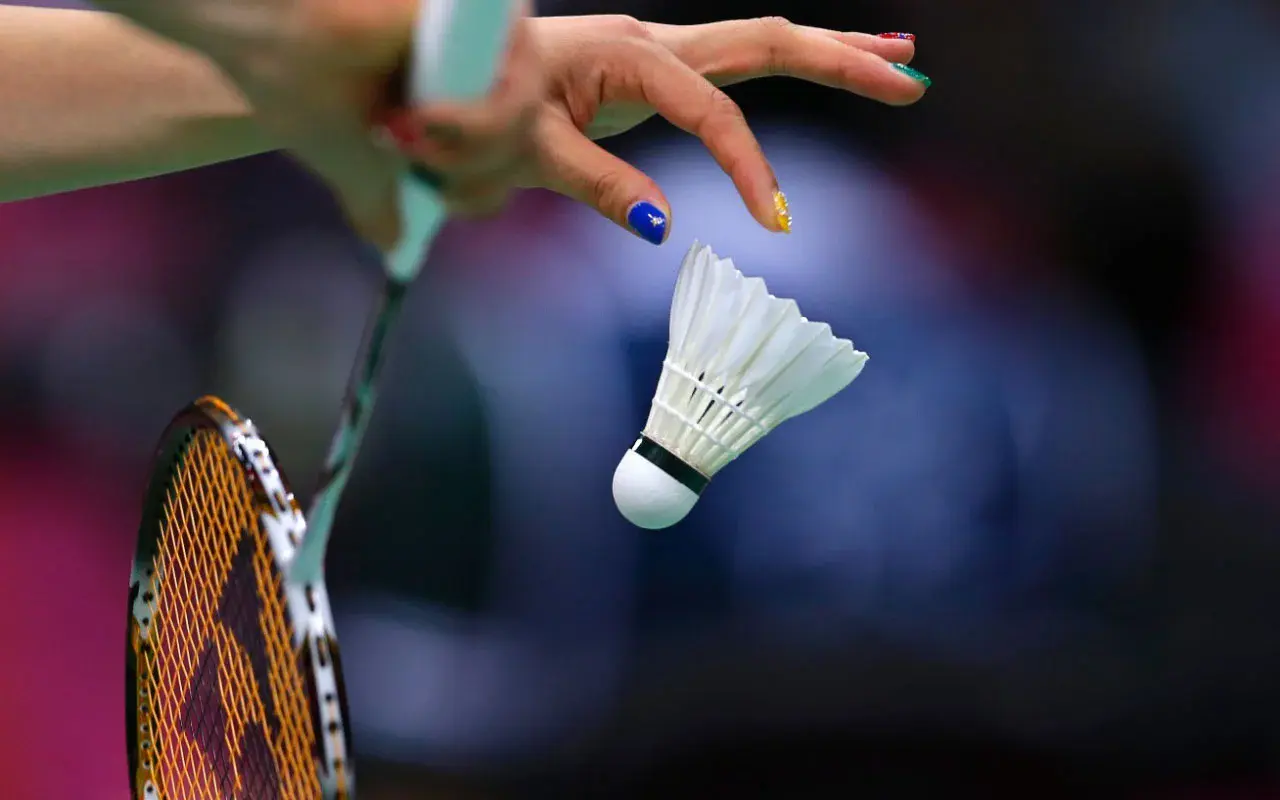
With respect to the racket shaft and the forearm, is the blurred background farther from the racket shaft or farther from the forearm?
the racket shaft

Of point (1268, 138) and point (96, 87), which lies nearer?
point (96, 87)

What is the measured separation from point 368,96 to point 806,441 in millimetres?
1115

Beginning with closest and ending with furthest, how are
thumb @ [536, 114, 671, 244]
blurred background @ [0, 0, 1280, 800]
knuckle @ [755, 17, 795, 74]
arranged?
1. thumb @ [536, 114, 671, 244]
2. knuckle @ [755, 17, 795, 74]
3. blurred background @ [0, 0, 1280, 800]

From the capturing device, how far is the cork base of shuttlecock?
78 centimetres

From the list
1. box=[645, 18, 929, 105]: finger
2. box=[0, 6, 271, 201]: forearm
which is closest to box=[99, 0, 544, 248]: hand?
box=[0, 6, 271, 201]: forearm

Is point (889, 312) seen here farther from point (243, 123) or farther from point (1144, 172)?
point (243, 123)

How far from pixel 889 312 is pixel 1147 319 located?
31cm

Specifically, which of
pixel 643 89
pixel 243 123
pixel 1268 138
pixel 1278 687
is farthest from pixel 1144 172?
pixel 243 123

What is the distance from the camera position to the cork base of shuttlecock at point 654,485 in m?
0.78

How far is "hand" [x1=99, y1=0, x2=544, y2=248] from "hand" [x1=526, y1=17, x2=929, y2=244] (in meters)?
0.05

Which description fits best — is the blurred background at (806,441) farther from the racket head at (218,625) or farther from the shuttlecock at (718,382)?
the racket head at (218,625)

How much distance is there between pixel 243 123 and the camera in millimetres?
625

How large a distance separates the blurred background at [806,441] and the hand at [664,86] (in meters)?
0.61

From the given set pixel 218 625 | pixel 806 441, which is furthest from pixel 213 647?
pixel 806 441
